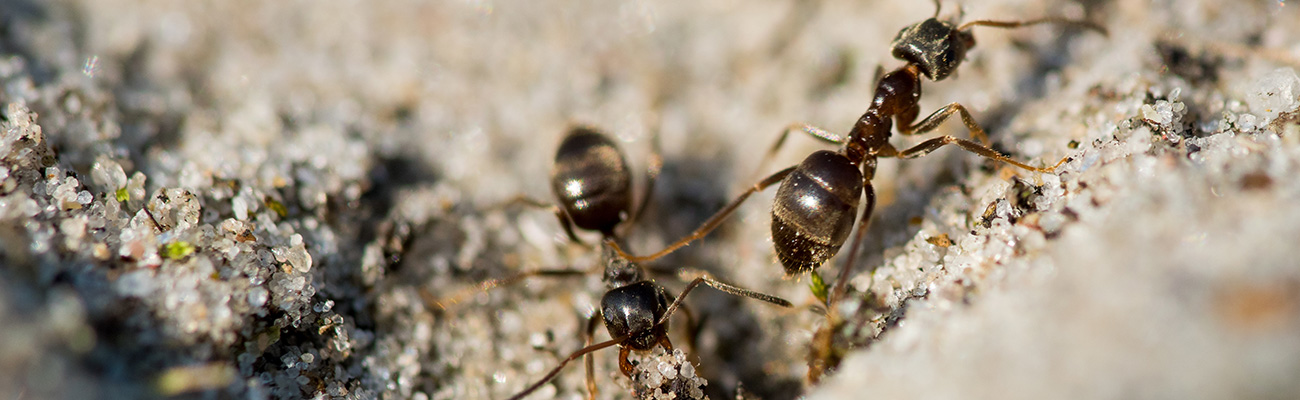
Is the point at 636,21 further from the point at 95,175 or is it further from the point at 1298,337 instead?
the point at 1298,337

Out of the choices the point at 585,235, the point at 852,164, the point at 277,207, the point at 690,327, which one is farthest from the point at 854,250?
the point at 277,207

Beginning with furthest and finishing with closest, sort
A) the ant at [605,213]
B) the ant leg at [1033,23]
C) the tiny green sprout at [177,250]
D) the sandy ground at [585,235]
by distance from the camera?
1. the ant leg at [1033,23]
2. the ant at [605,213]
3. the tiny green sprout at [177,250]
4. the sandy ground at [585,235]

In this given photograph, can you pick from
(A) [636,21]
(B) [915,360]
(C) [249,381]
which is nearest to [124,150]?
(C) [249,381]

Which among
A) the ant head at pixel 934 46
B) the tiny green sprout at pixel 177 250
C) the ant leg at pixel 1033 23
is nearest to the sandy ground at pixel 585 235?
the tiny green sprout at pixel 177 250

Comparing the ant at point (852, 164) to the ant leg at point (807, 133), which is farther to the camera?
the ant leg at point (807, 133)

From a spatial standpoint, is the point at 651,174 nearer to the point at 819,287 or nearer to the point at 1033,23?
the point at 819,287

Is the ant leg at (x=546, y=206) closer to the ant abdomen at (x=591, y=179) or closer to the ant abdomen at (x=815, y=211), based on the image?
the ant abdomen at (x=591, y=179)
